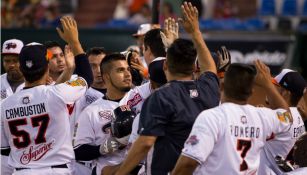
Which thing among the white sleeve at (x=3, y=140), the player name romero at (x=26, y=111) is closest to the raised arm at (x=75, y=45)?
the player name romero at (x=26, y=111)

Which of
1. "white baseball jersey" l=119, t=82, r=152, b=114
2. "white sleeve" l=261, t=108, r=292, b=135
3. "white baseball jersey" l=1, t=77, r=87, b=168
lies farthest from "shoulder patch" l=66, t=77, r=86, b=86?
"white sleeve" l=261, t=108, r=292, b=135

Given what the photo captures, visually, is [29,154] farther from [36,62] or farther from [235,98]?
[235,98]

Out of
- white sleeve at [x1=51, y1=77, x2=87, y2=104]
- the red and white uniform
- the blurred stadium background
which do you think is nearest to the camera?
white sleeve at [x1=51, y1=77, x2=87, y2=104]

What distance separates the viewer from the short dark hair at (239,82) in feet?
20.3

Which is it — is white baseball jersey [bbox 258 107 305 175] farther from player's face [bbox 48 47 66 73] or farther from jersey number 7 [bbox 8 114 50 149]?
player's face [bbox 48 47 66 73]

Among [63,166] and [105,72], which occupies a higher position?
[105,72]

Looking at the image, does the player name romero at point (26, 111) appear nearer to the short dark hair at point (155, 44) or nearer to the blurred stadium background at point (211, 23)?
the short dark hair at point (155, 44)

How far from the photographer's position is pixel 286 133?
688cm

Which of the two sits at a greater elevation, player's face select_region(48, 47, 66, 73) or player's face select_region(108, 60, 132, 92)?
player's face select_region(108, 60, 132, 92)

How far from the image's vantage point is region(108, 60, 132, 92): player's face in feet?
26.6

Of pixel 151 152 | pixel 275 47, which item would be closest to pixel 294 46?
pixel 275 47

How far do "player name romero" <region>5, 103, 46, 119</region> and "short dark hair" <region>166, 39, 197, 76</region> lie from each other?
1.48m

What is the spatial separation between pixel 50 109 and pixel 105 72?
0.93 m

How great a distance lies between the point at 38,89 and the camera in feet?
24.6
